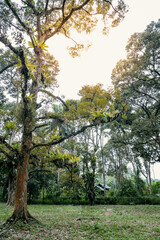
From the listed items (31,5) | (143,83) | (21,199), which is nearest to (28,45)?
(31,5)

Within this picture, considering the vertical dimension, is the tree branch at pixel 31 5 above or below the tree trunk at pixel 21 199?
above

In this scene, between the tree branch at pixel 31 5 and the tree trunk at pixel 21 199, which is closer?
the tree trunk at pixel 21 199

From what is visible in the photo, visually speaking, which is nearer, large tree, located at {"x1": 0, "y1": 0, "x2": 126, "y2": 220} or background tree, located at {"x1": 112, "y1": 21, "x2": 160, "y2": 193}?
large tree, located at {"x1": 0, "y1": 0, "x2": 126, "y2": 220}

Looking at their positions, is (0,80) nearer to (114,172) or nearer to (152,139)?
(152,139)

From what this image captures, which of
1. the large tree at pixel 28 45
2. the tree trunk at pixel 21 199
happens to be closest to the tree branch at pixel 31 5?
the large tree at pixel 28 45

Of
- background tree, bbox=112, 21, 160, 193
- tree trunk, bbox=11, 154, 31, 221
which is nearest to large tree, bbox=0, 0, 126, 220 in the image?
tree trunk, bbox=11, 154, 31, 221

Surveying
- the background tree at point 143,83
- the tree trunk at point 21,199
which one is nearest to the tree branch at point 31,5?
the tree trunk at point 21,199

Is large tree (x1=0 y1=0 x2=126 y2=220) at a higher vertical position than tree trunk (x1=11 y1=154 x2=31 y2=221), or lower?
higher

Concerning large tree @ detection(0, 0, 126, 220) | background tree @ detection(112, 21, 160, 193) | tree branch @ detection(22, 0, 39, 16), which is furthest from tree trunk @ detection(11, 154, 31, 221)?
background tree @ detection(112, 21, 160, 193)

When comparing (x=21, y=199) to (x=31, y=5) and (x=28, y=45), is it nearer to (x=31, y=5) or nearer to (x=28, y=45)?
(x=28, y=45)

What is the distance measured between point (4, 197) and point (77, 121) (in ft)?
49.7

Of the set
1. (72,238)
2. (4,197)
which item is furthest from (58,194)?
(72,238)

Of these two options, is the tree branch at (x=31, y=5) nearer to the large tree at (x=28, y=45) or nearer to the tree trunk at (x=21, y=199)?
the large tree at (x=28, y=45)

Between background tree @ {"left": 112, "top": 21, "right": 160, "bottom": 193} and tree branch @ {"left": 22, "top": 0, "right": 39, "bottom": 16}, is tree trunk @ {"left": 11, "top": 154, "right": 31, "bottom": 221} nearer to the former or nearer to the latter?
tree branch @ {"left": 22, "top": 0, "right": 39, "bottom": 16}
